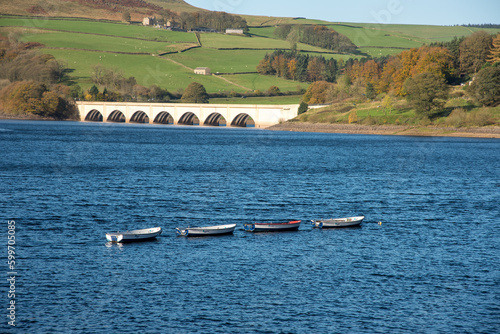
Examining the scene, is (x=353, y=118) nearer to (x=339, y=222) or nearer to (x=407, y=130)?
(x=407, y=130)

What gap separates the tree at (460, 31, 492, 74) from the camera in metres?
192

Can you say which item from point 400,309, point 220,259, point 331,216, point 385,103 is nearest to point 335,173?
point 331,216

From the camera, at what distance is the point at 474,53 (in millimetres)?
192500

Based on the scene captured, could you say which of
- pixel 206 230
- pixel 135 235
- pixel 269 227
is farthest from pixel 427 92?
pixel 135 235

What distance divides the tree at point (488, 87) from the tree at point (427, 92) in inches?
355

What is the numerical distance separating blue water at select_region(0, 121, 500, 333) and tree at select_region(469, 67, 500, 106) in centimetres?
8143

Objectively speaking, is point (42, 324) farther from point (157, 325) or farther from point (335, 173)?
point (335, 173)

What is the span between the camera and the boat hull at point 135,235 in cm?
4369

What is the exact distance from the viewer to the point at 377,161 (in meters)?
109

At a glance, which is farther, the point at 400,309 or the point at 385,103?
the point at 385,103

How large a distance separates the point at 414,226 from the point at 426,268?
13833mm

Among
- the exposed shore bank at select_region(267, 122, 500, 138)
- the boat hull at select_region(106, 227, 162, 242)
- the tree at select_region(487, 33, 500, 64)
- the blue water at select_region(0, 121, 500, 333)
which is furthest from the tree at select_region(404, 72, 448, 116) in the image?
the boat hull at select_region(106, 227, 162, 242)

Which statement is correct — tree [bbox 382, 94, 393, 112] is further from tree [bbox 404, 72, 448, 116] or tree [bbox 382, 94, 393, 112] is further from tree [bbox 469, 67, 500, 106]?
tree [bbox 469, 67, 500, 106]

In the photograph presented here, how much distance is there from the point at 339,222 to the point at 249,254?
1286 centimetres
